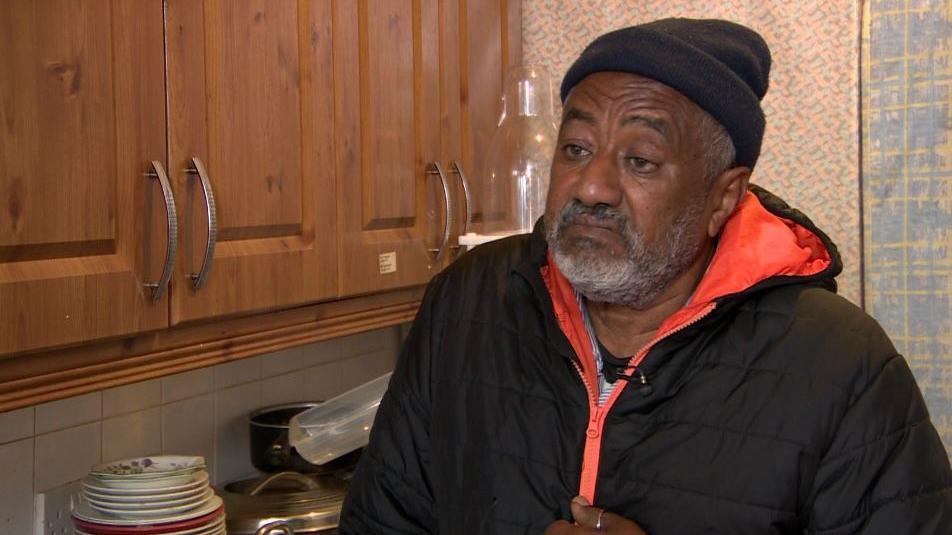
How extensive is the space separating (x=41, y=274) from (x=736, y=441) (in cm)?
78

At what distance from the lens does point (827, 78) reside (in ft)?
6.81

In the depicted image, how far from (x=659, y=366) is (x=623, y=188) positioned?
205mm

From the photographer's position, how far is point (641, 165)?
4.19ft

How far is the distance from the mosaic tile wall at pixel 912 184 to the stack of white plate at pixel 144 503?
1.21 meters

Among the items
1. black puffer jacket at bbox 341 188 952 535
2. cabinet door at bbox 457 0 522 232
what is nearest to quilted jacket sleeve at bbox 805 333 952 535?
black puffer jacket at bbox 341 188 952 535

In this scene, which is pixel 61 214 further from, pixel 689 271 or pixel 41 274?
pixel 689 271

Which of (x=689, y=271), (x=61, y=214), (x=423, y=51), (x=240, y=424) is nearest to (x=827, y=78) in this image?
(x=423, y=51)

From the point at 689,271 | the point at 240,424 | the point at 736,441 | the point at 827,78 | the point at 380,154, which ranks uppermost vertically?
the point at 827,78

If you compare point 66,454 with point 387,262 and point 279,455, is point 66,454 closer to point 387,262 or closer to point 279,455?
point 279,455

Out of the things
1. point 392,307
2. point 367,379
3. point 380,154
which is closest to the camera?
point 380,154

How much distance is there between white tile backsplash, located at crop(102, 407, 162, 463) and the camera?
1776mm

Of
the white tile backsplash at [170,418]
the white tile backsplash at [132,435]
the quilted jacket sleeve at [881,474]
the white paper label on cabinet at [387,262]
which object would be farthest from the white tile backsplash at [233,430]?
the quilted jacket sleeve at [881,474]

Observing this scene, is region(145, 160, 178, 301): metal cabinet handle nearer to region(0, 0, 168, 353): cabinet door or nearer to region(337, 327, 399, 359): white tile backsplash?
region(0, 0, 168, 353): cabinet door

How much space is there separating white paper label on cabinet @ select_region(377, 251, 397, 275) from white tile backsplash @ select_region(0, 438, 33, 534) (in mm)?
606
